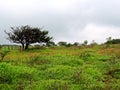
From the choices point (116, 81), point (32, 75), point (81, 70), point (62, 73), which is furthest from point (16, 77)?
point (116, 81)

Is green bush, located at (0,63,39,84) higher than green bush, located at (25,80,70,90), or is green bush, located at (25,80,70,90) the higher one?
green bush, located at (0,63,39,84)

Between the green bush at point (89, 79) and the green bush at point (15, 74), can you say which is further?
the green bush at point (15, 74)

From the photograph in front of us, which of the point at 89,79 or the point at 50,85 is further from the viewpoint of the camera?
the point at 89,79

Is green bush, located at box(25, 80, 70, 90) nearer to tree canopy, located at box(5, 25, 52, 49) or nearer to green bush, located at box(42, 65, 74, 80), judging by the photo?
green bush, located at box(42, 65, 74, 80)

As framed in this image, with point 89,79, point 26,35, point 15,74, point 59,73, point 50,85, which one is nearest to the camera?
point 50,85

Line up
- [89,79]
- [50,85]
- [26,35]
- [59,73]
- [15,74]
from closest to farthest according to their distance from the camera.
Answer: [50,85] → [89,79] → [15,74] → [59,73] → [26,35]

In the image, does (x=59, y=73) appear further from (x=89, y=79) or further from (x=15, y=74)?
(x=15, y=74)

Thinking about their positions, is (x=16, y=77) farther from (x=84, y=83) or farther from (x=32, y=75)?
(x=84, y=83)

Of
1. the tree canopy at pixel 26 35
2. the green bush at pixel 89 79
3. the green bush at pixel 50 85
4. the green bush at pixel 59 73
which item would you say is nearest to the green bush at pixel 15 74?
the green bush at pixel 59 73

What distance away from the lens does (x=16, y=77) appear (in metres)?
12.9

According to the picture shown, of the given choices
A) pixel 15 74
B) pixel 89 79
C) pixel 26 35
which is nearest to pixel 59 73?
pixel 89 79

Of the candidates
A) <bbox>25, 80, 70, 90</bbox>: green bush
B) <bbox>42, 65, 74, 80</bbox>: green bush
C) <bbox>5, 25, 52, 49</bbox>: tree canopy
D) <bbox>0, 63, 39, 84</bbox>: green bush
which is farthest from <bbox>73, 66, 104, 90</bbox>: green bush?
<bbox>5, 25, 52, 49</bbox>: tree canopy

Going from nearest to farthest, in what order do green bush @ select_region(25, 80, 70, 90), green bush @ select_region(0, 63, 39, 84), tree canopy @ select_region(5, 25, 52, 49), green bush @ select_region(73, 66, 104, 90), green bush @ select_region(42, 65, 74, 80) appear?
green bush @ select_region(25, 80, 70, 90), green bush @ select_region(73, 66, 104, 90), green bush @ select_region(0, 63, 39, 84), green bush @ select_region(42, 65, 74, 80), tree canopy @ select_region(5, 25, 52, 49)

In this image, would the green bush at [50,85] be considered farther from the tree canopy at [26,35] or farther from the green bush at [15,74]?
the tree canopy at [26,35]
